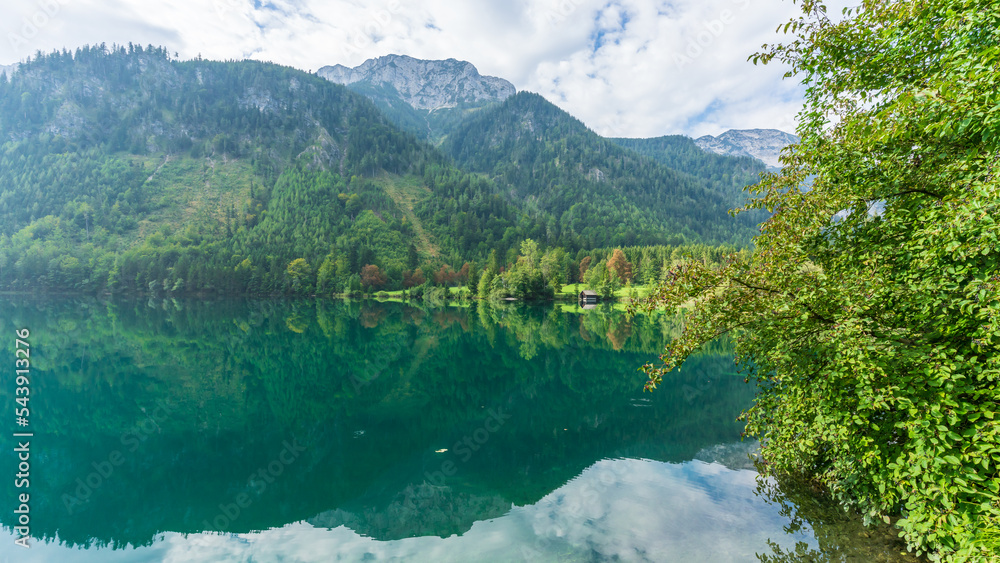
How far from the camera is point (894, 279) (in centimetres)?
797

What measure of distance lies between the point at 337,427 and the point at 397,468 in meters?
6.56

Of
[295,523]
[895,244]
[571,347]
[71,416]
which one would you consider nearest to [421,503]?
[295,523]

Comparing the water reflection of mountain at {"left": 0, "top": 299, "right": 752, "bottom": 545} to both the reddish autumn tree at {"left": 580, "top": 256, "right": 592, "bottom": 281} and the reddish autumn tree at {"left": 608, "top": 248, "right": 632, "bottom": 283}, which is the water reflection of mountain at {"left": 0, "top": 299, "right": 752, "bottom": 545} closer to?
the reddish autumn tree at {"left": 608, "top": 248, "right": 632, "bottom": 283}

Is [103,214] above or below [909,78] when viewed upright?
above

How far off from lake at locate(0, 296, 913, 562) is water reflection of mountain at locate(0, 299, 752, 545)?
0.13 m

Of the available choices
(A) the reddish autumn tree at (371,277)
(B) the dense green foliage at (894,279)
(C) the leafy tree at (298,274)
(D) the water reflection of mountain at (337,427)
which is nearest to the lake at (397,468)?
(D) the water reflection of mountain at (337,427)

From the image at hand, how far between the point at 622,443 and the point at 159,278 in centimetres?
17731

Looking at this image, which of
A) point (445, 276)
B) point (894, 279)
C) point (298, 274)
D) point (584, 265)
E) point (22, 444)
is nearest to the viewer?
point (894, 279)

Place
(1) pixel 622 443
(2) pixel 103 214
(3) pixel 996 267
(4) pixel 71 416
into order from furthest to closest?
(2) pixel 103 214
(4) pixel 71 416
(1) pixel 622 443
(3) pixel 996 267

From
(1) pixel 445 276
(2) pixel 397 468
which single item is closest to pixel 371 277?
(1) pixel 445 276

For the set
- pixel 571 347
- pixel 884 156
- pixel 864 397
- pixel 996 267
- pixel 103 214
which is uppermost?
pixel 103 214

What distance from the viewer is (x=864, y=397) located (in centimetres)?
734

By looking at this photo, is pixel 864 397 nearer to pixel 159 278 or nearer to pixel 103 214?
pixel 159 278

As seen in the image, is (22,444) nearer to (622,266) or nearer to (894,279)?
(894,279)
